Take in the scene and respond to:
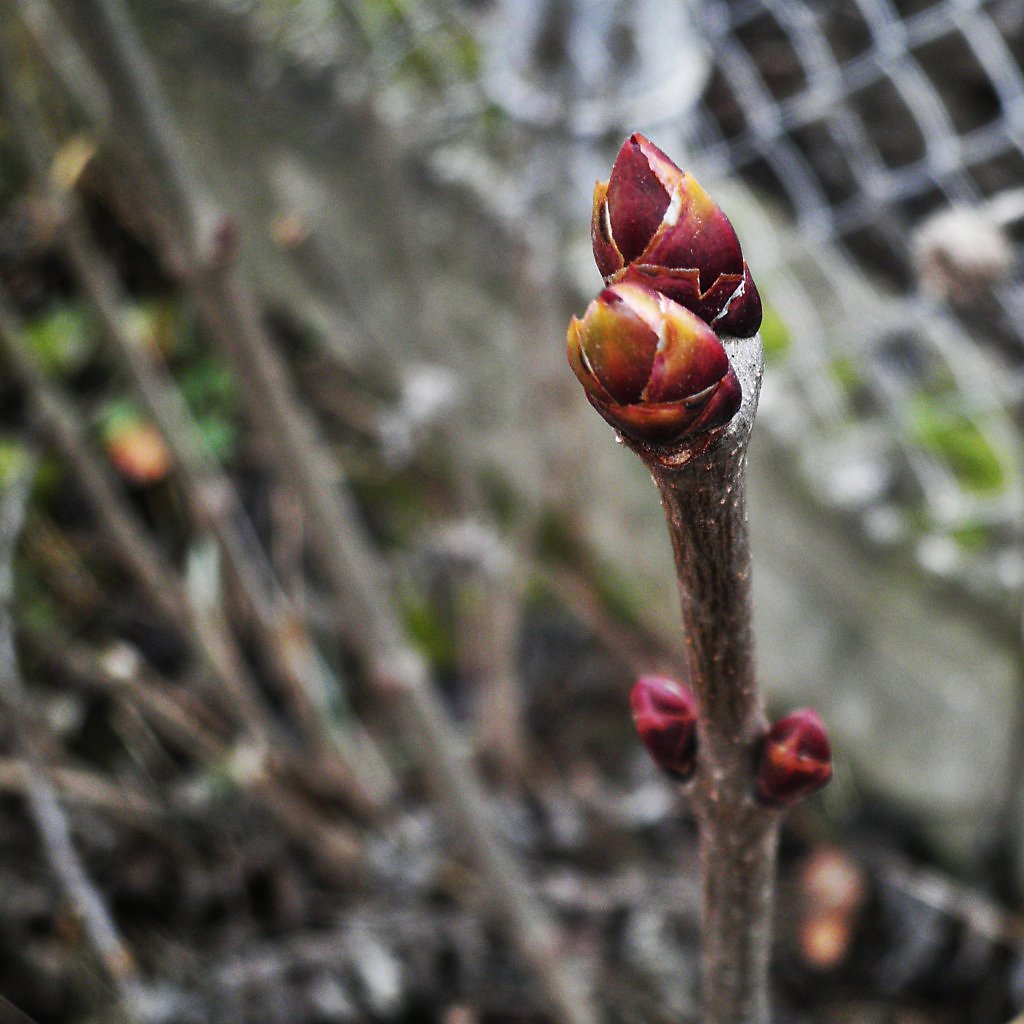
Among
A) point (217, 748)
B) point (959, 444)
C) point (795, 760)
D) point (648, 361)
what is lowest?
point (959, 444)

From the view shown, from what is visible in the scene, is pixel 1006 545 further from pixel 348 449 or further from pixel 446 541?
pixel 348 449

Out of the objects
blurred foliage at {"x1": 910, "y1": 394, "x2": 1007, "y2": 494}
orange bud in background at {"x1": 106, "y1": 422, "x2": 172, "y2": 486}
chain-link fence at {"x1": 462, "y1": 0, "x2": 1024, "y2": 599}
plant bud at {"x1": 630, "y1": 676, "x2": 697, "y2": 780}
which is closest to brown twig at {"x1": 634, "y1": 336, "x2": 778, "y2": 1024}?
plant bud at {"x1": 630, "y1": 676, "x2": 697, "y2": 780}

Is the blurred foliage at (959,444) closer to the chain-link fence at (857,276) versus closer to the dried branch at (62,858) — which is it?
the chain-link fence at (857,276)

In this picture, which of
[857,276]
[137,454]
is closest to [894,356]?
[857,276]

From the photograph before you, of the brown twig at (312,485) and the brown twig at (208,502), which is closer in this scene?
the brown twig at (312,485)

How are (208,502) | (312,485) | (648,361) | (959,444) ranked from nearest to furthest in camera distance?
(648,361), (312,485), (208,502), (959,444)

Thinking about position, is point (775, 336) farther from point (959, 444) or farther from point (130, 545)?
point (130, 545)

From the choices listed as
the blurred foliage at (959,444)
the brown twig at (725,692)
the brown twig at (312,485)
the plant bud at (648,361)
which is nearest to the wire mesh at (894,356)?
the blurred foliage at (959,444)

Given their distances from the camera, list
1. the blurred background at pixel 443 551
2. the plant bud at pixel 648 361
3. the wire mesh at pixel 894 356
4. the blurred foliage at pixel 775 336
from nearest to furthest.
Result: the plant bud at pixel 648 361 → the blurred background at pixel 443 551 → the wire mesh at pixel 894 356 → the blurred foliage at pixel 775 336

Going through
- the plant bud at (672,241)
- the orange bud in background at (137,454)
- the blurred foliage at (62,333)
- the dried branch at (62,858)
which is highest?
the blurred foliage at (62,333)
